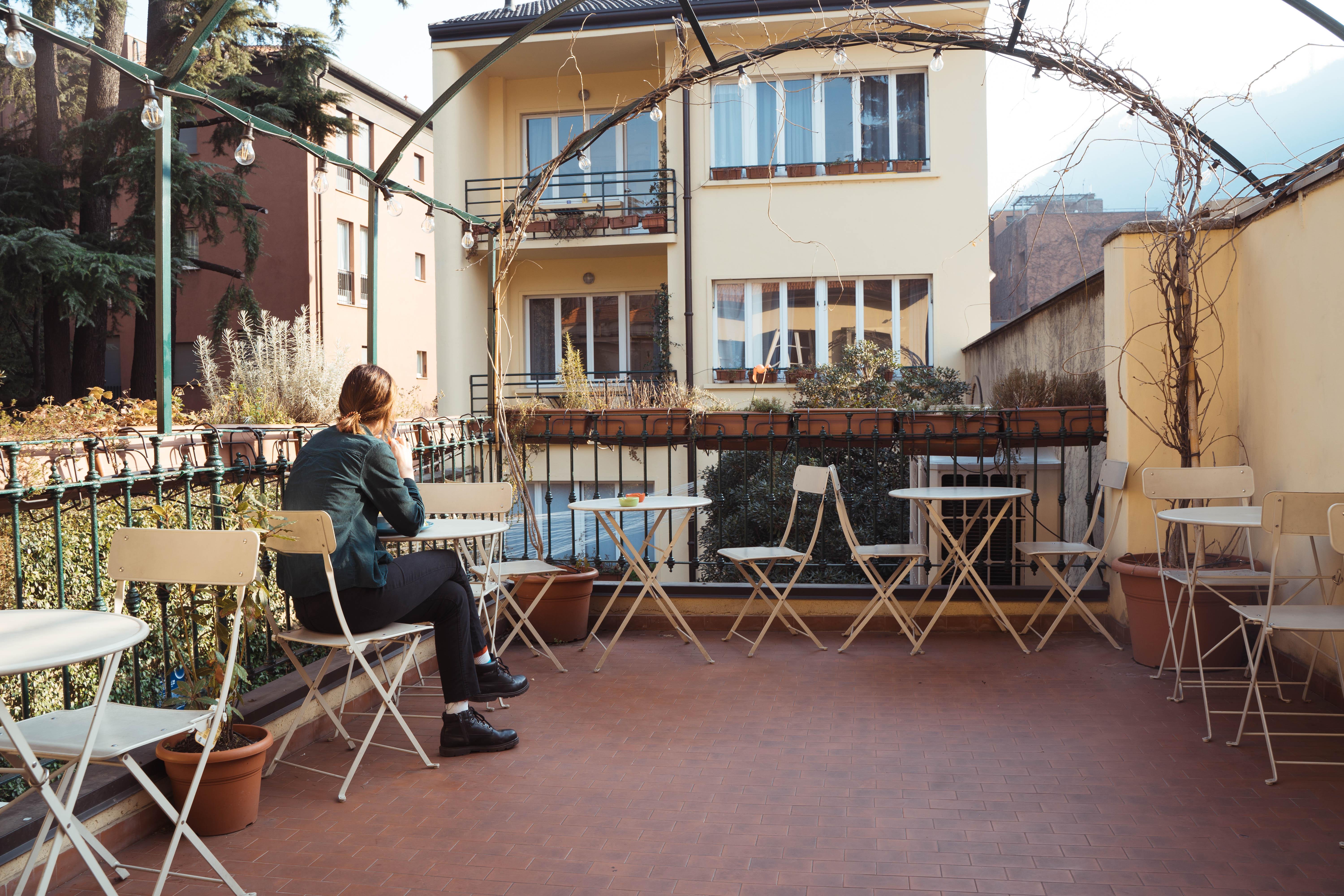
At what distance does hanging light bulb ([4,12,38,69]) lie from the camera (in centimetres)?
336

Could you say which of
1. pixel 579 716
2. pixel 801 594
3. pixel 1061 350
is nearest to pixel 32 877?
pixel 579 716

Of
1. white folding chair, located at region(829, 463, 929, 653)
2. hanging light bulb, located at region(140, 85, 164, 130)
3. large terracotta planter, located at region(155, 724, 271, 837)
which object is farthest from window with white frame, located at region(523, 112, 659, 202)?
large terracotta planter, located at region(155, 724, 271, 837)

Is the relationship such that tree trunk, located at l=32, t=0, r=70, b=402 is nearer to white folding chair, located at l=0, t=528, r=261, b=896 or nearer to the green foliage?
the green foliage

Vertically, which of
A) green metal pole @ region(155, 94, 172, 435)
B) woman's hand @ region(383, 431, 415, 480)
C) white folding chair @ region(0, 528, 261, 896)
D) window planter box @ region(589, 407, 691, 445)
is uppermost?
green metal pole @ region(155, 94, 172, 435)

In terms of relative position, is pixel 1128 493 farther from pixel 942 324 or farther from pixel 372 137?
pixel 372 137

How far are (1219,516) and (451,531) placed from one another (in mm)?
3121

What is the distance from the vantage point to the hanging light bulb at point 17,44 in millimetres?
3361

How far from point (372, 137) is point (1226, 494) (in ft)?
78.3

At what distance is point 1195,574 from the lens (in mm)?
3971

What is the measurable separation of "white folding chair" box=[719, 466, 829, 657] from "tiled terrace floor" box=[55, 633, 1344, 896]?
764 millimetres

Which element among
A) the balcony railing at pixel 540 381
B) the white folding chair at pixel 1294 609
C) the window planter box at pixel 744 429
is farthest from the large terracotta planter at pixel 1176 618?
the balcony railing at pixel 540 381

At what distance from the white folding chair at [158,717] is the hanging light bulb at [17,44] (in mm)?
1951

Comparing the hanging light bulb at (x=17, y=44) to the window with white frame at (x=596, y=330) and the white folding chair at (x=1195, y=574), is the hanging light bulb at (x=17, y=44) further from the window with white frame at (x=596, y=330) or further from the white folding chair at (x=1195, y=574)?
the window with white frame at (x=596, y=330)

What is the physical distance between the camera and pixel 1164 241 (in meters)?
4.96
